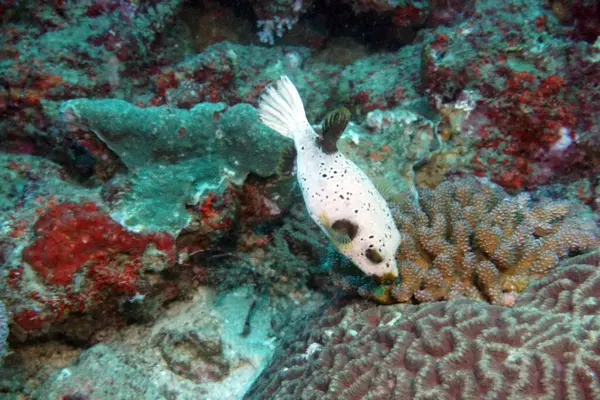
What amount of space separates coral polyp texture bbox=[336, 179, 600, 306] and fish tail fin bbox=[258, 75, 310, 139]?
121cm

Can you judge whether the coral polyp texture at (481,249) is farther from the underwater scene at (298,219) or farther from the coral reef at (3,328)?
the coral reef at (3,328)

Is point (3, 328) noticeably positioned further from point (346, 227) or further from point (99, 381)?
point (346, 227)

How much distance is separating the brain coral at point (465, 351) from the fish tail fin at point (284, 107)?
5.48 feet

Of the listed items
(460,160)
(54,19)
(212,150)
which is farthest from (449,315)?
(54,19)

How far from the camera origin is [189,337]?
4.04 m

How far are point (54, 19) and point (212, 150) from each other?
3.72m

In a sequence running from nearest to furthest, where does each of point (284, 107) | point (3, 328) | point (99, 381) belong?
point (3, 328) < point (284, 107) < point (99, 381)

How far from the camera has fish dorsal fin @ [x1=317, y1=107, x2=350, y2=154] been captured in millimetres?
2831

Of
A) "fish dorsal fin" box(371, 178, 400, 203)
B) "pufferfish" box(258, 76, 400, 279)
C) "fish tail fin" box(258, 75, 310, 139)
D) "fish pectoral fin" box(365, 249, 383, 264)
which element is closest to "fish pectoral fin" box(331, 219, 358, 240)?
"pufferfish" box(258, 76, 400, 279)

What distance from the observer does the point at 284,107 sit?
10.9ft

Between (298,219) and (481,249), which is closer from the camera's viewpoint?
(481,249)

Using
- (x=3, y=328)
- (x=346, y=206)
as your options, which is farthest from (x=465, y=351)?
(x=3, y=328)

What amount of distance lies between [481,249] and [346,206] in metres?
1.25

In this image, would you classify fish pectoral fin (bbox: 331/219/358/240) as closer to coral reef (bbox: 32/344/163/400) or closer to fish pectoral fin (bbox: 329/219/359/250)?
fish pectoral fin (bbox: 329/219/359/250)
